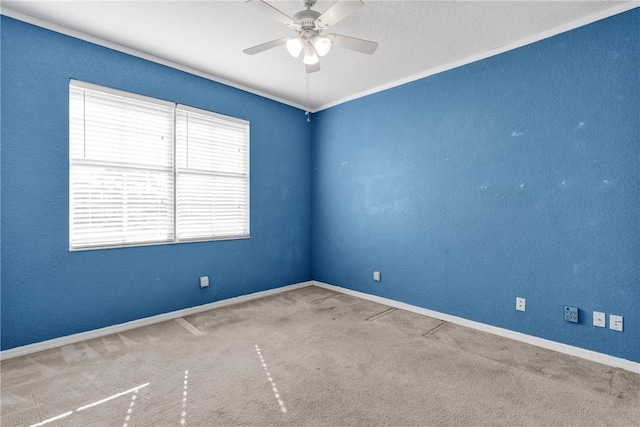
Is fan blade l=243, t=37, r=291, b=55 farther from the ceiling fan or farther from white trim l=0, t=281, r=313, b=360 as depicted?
white trim l=0, t=281, r=313, b=360

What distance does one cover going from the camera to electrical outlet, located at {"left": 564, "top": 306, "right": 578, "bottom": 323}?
2545 millimetres

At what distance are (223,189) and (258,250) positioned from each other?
93 centimetres

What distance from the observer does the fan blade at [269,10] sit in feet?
5.95

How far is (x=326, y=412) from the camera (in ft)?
6.04

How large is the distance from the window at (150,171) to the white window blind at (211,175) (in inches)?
0.4

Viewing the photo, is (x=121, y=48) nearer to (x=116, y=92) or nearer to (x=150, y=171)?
(x=116, y=92)

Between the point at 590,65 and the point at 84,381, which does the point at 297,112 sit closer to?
the point at 590,65

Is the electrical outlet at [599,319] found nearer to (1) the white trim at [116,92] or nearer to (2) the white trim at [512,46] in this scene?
(2) the white trim at [512,46]

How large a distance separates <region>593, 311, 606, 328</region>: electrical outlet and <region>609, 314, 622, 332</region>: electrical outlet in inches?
1.6

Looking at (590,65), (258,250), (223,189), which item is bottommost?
(258,250)

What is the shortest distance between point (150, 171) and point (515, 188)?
358 cm

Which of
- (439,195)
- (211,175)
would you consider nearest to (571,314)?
(439,195)

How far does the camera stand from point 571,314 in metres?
2.56

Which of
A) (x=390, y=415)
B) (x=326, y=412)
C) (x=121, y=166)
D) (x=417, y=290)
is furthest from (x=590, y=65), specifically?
(x=121, y=166)
